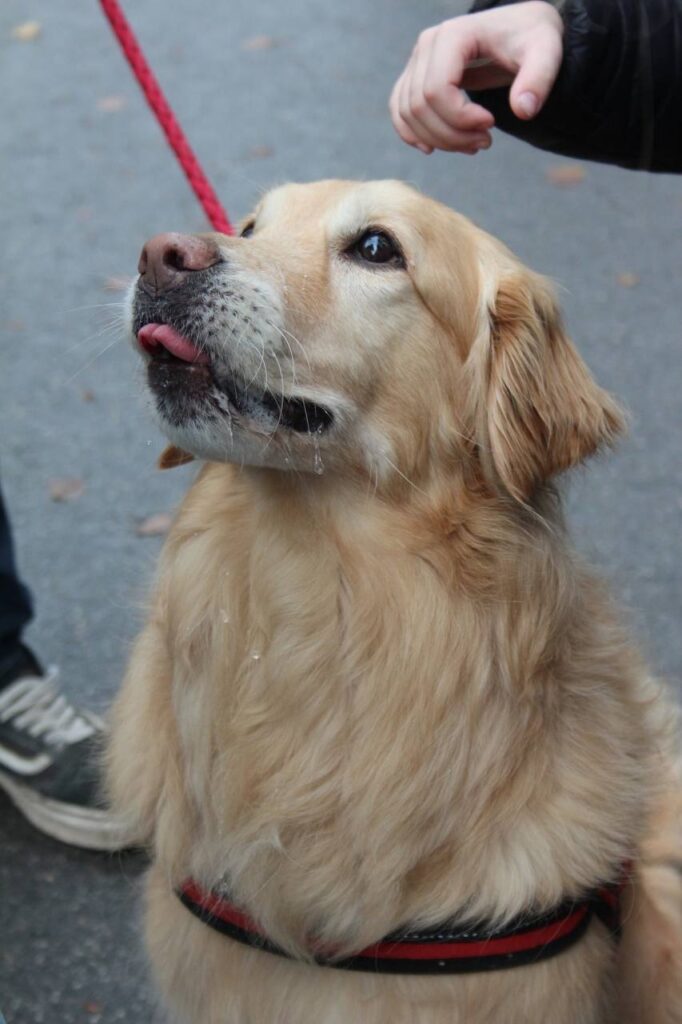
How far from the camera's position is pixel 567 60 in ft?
6.78

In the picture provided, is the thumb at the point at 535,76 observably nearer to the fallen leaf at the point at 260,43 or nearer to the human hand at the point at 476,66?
the human hand at the point at 476,66

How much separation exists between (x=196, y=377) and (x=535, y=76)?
675 mm

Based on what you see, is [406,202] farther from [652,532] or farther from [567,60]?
[652,532]

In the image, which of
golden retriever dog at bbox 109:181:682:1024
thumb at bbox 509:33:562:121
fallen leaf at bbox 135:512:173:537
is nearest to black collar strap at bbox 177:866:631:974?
golden retriever dog at bbox 109:181:682:1024

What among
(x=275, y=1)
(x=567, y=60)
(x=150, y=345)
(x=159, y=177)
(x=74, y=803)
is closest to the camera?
(x=150, y=345)

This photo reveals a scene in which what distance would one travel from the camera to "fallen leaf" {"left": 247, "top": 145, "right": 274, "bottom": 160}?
5465 mm

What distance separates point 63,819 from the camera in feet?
9.71

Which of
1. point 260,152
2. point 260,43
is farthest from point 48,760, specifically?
point 260,43

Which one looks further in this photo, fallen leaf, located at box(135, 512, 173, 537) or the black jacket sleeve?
fallen leaf, located at box(135, 512, 173, 537)

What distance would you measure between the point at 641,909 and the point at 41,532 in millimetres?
2240

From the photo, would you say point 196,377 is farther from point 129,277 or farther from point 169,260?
point 129,277

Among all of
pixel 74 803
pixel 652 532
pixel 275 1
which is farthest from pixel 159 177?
pixel 74 803

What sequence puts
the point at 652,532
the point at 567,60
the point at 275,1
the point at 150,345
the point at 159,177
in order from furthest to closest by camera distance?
the point at 275,1, the point at 159,177, the point at 652,532, the point at 567,60, the point at 150,345

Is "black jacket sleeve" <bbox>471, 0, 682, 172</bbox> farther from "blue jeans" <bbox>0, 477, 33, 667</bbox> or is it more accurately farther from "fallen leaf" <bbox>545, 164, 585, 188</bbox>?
"fallen leaf" <bbox>545, 164, 585, 188</bbox>
